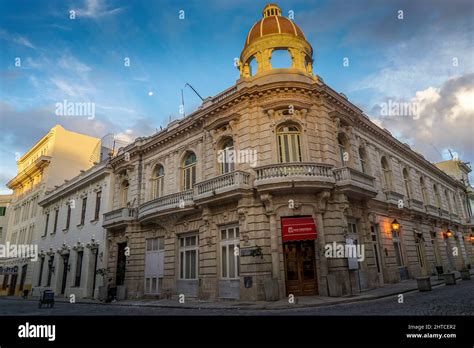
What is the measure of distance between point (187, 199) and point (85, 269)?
44.9 feet

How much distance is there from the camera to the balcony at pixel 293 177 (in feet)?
50.3

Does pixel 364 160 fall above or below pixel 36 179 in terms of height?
below

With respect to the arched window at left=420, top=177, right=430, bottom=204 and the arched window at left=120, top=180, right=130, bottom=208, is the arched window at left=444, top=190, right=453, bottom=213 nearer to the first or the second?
the arched window at left=420, top=177, right=430, bottom=204

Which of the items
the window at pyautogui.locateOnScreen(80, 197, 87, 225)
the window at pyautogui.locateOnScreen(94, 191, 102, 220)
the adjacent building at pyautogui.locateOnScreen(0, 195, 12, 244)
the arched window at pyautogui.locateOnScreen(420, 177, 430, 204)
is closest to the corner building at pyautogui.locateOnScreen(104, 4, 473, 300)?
the window at pyautogui.locateOnScreen(94, 191, 102, 220)

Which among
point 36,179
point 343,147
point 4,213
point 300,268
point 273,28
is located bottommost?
point 300,268

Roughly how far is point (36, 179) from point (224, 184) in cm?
3527

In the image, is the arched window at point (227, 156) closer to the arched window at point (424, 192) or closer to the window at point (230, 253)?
the window at point (230, 253)

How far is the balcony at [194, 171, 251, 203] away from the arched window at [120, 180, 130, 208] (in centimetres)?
1023

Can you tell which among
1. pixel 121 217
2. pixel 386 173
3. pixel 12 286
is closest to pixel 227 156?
pixel 121 217

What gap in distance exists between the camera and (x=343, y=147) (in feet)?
66.5

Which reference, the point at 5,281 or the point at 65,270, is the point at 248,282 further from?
the point at 5,281

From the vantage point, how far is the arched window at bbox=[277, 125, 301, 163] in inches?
682
